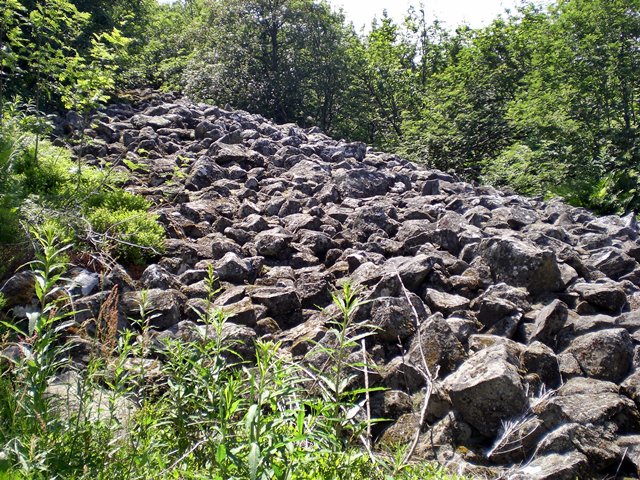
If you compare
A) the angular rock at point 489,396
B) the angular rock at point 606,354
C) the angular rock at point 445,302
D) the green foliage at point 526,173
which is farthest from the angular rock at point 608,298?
the green foliage at point 526,173

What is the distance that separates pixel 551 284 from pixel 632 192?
24.4ft

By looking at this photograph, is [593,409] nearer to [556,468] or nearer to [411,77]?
[556,468]

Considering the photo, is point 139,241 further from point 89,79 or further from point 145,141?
point 145,141

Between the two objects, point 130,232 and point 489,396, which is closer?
point 489,396

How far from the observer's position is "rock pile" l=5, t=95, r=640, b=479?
350 cm

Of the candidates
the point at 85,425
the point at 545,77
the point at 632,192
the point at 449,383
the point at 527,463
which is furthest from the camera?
the point at 545,77

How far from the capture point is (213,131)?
10.1m

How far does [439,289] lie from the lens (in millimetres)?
4945

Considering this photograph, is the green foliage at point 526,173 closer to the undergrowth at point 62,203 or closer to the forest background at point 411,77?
the forest background at point 411,77

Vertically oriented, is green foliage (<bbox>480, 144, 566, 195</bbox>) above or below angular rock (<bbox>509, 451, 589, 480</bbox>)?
→ above

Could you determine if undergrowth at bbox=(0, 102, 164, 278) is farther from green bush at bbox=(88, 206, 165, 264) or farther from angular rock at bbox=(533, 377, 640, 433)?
angular rock at bbox=(533, 377, 640, 433)

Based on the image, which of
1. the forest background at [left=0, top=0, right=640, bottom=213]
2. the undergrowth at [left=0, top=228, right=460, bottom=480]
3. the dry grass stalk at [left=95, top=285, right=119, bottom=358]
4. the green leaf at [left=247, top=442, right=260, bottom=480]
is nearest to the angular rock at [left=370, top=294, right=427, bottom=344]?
the undergrowth at [left=0, top=228, right=460, bottom=480]

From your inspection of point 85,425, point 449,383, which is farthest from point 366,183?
point 85,425

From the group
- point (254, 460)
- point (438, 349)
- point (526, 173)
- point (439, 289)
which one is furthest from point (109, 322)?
point (526, 173)
